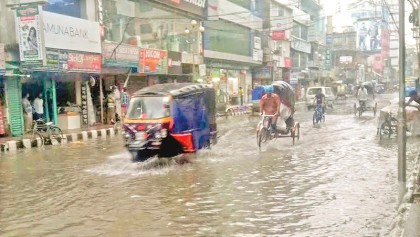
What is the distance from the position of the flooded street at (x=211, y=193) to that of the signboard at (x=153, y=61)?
43.1 ft

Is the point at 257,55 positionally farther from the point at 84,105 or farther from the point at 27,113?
the point at 27,113

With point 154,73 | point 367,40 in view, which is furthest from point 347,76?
point 154,73

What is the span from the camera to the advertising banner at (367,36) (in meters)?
85.5

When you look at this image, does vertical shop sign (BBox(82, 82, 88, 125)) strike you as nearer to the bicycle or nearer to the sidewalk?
the sidewalk

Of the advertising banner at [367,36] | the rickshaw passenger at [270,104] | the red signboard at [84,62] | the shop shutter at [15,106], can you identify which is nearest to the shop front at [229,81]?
the red signboard at [84,62]

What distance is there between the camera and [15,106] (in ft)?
62.4

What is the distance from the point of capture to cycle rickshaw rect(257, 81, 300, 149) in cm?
1416

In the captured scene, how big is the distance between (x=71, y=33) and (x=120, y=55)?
411 cm

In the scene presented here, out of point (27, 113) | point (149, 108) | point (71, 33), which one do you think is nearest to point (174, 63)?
point (71, 33)

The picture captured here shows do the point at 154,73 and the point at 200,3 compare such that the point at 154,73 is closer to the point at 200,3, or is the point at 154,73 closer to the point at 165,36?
the point at 165,36

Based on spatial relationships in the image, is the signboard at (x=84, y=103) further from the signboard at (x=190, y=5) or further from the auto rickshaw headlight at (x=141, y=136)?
the auto rickshaw headlight at (x=141, y=136)

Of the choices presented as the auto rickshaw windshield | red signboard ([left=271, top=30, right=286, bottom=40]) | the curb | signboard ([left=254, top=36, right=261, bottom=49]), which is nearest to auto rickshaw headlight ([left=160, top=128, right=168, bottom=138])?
the auto rickshaw windshield

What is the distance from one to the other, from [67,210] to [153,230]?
2.05 m

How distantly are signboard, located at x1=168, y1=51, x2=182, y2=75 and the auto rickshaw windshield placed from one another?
1827 cm
